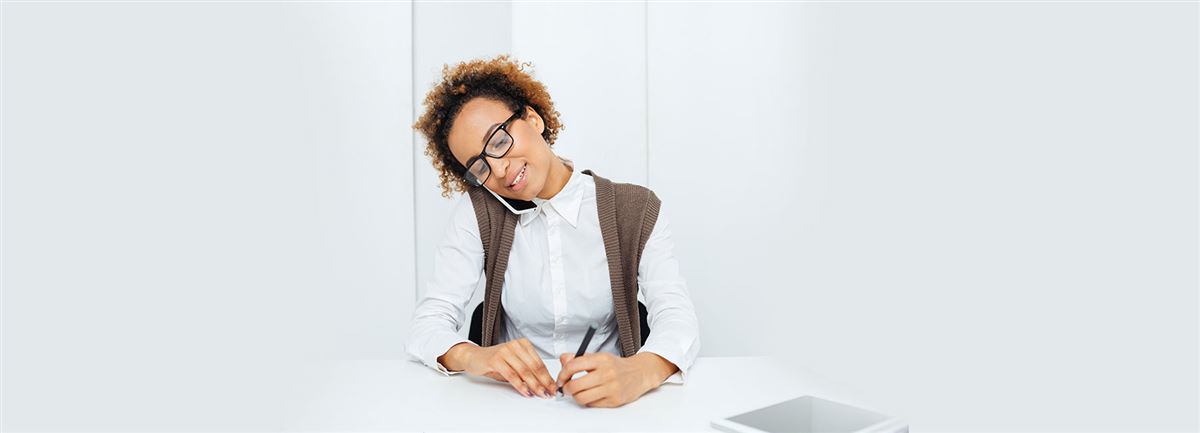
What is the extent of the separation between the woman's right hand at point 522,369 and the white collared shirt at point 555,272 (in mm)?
379

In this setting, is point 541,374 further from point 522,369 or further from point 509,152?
point 509,152

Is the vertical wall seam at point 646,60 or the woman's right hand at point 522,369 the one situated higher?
the vertical wall seam at point 646,60

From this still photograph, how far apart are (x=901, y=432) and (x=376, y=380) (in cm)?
73

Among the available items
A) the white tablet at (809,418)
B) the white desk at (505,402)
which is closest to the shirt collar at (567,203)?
the white desk at (505,402)

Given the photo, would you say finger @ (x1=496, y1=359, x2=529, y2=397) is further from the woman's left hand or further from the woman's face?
the woman's face

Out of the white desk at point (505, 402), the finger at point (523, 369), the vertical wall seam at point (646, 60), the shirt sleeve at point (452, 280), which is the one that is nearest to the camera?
the white desk at point (505, 402)

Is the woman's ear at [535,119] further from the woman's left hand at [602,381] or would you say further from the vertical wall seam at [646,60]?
the vertical wall seam at [646,60]

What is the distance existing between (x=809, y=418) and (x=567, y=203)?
2.21 ft

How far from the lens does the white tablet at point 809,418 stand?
0.95 m

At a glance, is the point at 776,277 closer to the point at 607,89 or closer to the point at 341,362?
the point at 607,89

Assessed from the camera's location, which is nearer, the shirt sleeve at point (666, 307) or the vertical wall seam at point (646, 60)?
the shirt sleeve at point (666, 307)

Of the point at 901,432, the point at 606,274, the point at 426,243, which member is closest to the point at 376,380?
the point at 606,274

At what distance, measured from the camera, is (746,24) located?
2287 mm

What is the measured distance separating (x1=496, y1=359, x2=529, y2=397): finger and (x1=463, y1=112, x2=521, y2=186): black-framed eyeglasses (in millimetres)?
426
